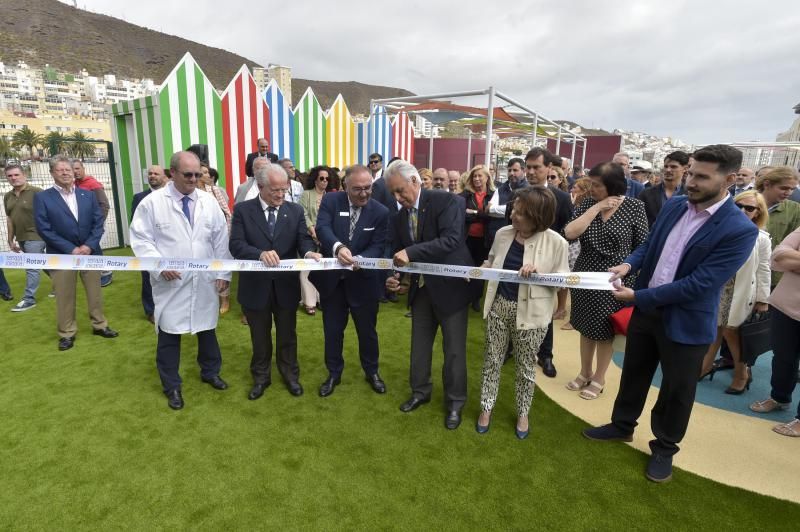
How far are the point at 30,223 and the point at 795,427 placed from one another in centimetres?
805

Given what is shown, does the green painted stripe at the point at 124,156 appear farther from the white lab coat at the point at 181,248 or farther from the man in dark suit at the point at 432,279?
the man in dark suit at the point at 432,279

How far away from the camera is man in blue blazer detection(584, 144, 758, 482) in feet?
7.63

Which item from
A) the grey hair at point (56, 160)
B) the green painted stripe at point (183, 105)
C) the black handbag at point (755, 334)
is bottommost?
the black handbag at point (755, 334)

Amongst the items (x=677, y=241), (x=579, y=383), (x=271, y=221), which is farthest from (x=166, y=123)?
(x=677, y=241)

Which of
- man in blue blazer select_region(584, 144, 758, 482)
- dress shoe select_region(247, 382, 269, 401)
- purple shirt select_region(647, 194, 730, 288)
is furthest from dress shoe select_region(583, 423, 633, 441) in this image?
dress shoe select_region(247, 382, 269, 401)

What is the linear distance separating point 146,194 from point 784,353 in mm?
6367

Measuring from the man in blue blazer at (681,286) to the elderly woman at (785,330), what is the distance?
1.09 metres

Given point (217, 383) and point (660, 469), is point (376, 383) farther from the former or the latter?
point (660, 469)

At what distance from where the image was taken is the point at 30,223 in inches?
211

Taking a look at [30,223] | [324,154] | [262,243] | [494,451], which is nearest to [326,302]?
[262,243]

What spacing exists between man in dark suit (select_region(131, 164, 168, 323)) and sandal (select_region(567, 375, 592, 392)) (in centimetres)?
464

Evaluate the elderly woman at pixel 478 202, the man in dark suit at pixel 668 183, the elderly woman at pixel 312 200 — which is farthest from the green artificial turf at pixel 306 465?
the man in dark suit at pixel 668 183

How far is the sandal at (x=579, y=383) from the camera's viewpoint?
12.7 feet

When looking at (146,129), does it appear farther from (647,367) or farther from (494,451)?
(647,367)
